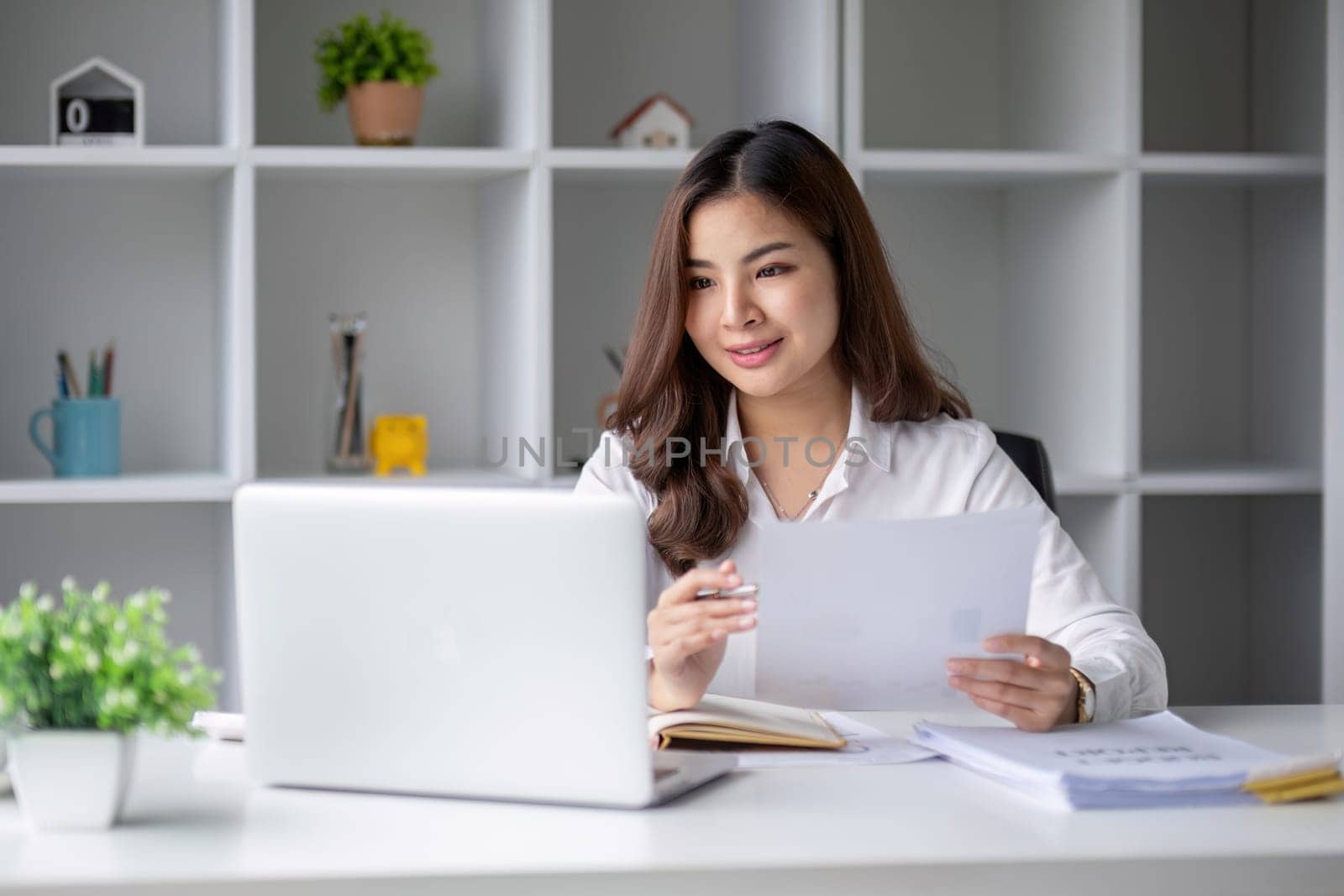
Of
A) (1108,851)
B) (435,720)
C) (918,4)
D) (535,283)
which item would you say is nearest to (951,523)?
(1108,851)

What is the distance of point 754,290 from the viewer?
6.00 ft

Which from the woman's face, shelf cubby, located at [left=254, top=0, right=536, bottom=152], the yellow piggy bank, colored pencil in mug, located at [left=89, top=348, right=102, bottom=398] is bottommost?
the yellow piggy bank

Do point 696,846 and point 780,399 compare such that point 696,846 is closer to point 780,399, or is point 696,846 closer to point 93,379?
point 780,399

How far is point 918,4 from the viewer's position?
9.48 ft

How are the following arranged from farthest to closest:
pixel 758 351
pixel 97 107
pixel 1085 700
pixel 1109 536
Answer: pixel 1109 536
pixel 97 107
pixel 758 351
pixel 1085 700

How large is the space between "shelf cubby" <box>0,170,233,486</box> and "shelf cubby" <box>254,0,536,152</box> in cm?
21

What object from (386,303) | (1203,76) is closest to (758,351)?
(386,303)

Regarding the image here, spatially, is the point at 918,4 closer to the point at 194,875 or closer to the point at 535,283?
the point at 535,283

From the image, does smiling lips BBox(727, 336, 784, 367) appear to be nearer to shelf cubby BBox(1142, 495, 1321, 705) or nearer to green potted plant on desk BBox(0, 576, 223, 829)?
green potted plant on desk BBox(0, 576, 223, 829)

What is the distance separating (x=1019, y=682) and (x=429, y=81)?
186 cm

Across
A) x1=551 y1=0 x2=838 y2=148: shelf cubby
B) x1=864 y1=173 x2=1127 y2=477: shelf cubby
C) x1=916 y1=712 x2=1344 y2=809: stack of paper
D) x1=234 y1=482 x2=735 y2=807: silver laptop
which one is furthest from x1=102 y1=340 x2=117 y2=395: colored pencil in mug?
x1=916 y1=712 x2=1344 y2=809: stack of paper

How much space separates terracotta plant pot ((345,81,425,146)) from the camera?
247 cm

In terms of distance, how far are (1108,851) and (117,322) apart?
2206mm

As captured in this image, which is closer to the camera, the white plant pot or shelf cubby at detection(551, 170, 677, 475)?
the white plant pot
